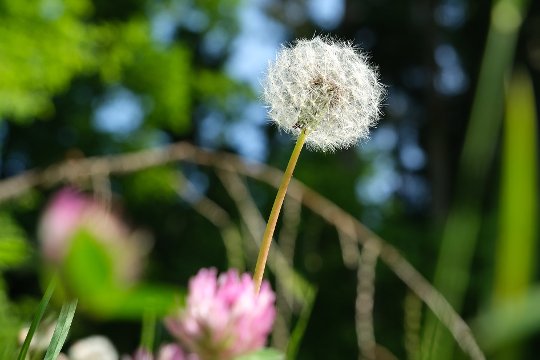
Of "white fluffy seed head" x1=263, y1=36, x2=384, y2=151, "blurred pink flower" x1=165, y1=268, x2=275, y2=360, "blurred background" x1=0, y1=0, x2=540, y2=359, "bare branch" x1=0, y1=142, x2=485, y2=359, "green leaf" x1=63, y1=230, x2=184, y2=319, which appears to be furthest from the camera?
"blurred background" x1=0, y1=0, x2=540, y2=359

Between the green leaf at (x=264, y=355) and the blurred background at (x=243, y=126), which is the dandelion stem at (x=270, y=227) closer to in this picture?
the green leaf at (x=264, y=355)

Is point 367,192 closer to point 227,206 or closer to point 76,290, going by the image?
point 227,206

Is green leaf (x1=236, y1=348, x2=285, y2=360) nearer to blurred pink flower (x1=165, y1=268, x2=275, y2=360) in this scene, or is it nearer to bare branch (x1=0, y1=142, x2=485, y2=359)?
blurred pink flower (x1=165, y1=268, x2=275, y2=360)

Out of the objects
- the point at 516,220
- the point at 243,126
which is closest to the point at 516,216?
the point at 516,220

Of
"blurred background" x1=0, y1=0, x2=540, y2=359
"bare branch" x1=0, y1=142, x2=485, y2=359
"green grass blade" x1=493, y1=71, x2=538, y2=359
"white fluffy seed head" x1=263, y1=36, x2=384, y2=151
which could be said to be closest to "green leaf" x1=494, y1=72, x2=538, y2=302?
"green grass blade" x1=493, y1=71, x2=538, y2=359

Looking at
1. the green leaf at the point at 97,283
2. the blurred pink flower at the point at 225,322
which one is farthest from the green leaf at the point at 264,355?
the green leaf at the point at 97,283

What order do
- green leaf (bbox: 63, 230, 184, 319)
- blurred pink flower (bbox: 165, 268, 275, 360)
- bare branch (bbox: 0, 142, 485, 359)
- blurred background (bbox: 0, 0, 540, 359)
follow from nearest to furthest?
1. green leaf (bbox: 63, 230, 184, 319)
2. blurred pink flower (bbox: 165, 268, 275, 360)
3. bare branch (bbox: 0, 142, 485, 359)
4. blurred background (bbox: 0, 0, 540, 359)

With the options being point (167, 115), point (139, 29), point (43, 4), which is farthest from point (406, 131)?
point (43, 4)
